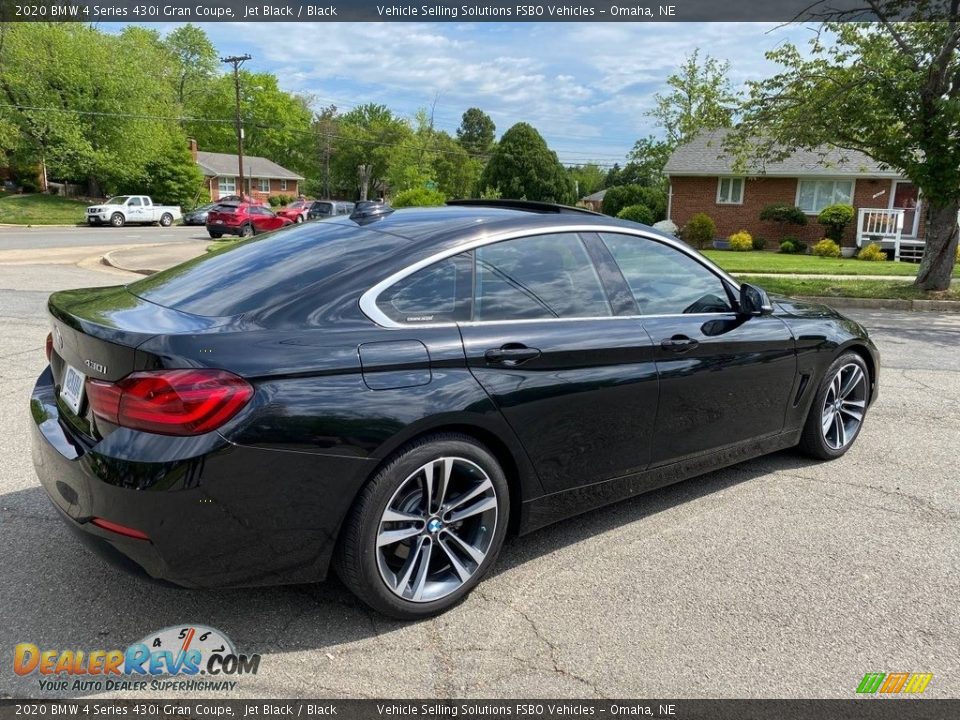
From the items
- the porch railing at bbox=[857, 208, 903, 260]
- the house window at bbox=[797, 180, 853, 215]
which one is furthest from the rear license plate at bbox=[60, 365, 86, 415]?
the house window at bbox=[797, 180, 853, 215]

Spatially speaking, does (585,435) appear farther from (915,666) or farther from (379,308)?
(915,666)

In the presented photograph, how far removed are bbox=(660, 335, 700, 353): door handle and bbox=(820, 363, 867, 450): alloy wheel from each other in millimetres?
1455

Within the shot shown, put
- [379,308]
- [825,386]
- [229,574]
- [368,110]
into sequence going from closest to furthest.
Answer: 1. [229,574]
2. [379,308]
3. [825,386]
4. [368,110]

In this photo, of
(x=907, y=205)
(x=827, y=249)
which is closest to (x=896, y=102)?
(x=827, y=249)

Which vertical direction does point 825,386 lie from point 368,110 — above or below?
below

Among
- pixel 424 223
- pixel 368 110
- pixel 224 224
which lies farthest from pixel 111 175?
pixel 424 223

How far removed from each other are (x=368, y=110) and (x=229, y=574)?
305 ft

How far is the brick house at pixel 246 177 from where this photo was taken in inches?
2598

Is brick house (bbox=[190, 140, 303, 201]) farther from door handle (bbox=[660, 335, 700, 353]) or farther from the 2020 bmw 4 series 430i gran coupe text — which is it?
door handle (bbox=[660, 335, 700, 353])

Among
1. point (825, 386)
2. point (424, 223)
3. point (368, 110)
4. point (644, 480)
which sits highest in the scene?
point (368, 110)

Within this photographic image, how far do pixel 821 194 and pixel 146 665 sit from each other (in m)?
31.1

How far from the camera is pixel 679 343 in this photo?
3584 mm

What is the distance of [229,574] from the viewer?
2543 millimetres

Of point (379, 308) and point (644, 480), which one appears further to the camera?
point (644, 480)
